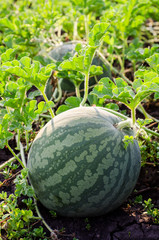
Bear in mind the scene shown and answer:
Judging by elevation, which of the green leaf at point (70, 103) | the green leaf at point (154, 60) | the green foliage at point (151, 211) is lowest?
the green foliage at point (151, 211)

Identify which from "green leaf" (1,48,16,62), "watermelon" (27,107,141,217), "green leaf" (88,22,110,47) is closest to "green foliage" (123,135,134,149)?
"watermelon" (27,107,141,217)

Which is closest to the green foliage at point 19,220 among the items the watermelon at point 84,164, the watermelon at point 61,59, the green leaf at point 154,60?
the watermelon at point 84,164

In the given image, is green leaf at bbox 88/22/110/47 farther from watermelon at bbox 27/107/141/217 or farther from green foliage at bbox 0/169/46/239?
green foliage at bbox 0/169/46/239

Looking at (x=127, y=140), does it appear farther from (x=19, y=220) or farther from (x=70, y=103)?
(x=19, y=220)

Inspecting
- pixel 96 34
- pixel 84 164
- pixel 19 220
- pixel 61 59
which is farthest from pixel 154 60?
pixel 19 220

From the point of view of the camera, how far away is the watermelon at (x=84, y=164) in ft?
5.69

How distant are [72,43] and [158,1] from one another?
0.98 meters

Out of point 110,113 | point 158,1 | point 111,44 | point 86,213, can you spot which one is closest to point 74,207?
point 86,213

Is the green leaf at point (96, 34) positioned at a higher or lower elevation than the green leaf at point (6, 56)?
higher

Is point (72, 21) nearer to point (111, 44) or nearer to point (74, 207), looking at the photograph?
point (111, 44)

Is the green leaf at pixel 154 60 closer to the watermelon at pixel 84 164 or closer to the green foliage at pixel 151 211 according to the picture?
the watermelon at pixel 84 164

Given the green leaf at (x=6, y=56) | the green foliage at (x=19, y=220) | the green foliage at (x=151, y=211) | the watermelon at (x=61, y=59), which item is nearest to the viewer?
the green foliage at (x=19, y=220)

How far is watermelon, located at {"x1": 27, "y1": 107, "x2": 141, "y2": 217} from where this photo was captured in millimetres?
1735

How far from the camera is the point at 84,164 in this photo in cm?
173
